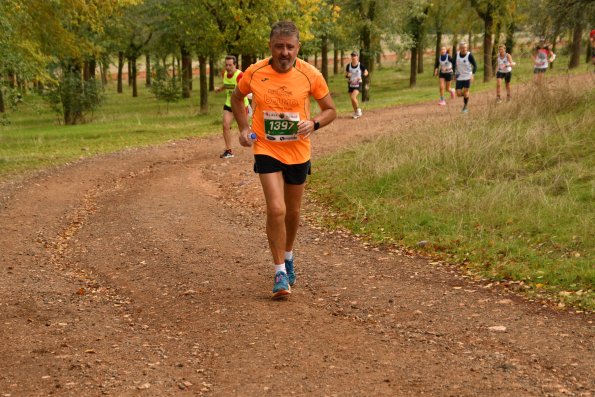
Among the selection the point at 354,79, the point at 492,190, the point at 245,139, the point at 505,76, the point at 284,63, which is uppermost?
the point at 284,63

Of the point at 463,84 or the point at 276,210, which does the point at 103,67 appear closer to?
the point at 463,84

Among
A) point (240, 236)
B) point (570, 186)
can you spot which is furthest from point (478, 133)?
point (240, 236)

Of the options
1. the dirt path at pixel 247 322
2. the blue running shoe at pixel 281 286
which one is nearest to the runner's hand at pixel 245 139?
the blue running shoe at pixel 281 286

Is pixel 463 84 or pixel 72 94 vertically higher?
pixel 463 84

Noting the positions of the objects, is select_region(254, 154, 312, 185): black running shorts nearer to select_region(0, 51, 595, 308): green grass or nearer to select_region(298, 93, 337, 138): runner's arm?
select_region(298, 93, 337, 138): runner's arm

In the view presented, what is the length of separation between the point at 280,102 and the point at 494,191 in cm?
433

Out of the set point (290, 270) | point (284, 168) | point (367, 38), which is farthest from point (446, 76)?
point (284, 168)

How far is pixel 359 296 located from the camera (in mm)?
6750

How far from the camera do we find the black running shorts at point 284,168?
644 cm

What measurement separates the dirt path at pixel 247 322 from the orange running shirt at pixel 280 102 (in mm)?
1329

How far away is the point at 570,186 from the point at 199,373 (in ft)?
21.0

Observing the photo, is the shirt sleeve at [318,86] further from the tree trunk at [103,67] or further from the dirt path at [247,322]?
the tree trunk at [103,67]

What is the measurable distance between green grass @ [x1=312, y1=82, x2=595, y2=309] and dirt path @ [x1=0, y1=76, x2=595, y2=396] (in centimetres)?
58

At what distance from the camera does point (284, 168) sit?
6523 millimetres
